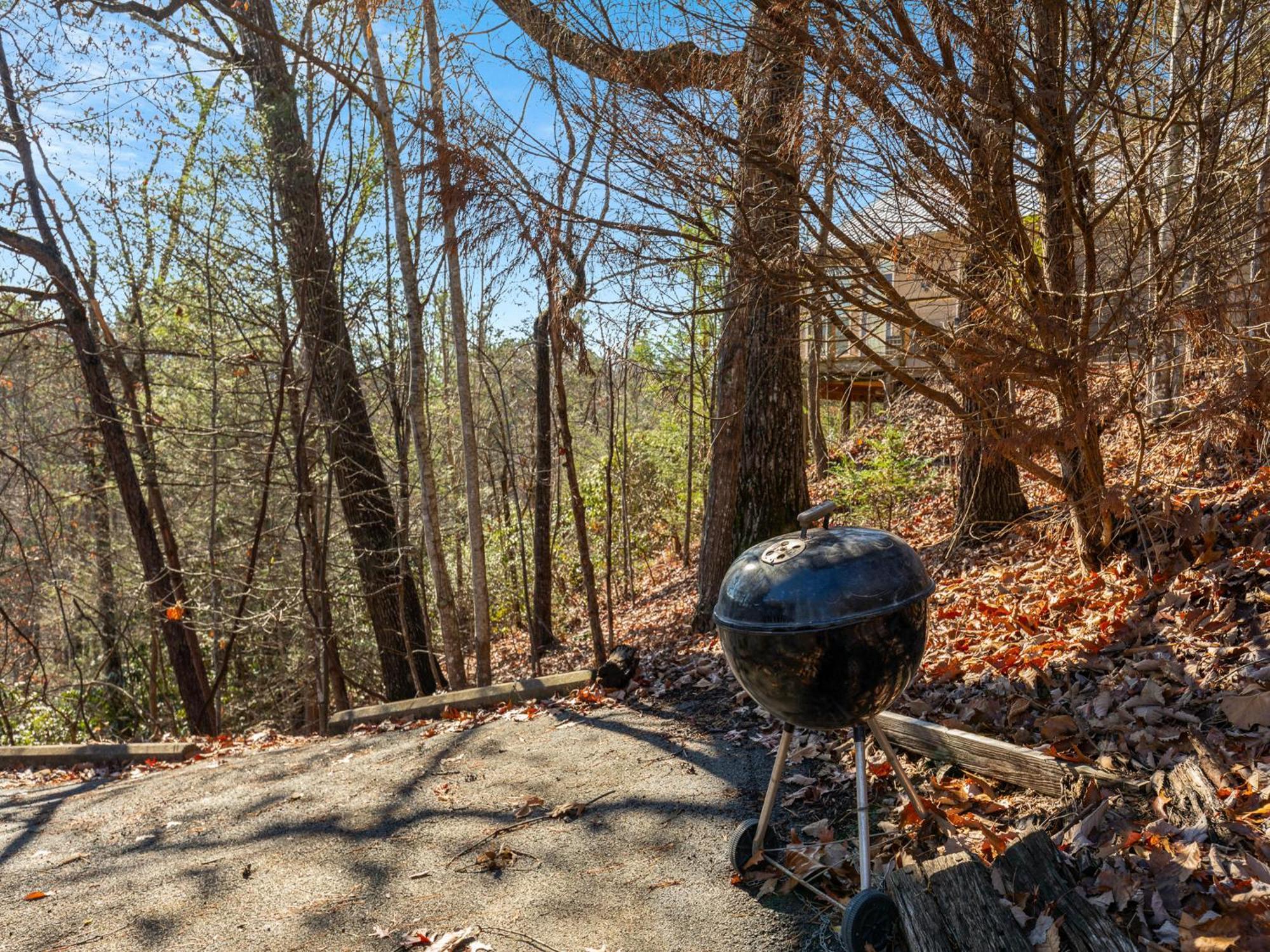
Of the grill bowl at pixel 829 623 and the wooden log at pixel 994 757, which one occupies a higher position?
the grill bowl at pixel 829 623

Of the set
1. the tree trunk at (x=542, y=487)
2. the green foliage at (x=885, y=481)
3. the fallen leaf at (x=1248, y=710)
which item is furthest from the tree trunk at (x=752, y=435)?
the tree trunk at (x=542, y=487)

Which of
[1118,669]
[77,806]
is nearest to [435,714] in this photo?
[77,806]

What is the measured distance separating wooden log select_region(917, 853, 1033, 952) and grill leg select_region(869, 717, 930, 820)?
0.34 m

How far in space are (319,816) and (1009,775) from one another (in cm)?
387

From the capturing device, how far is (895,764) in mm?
3326

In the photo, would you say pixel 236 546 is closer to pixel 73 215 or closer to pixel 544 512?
pixel 544 512

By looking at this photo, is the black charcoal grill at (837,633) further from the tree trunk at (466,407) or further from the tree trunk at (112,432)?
the tree trunk at (112,432)

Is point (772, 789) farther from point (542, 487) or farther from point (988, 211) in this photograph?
point (542, 487)

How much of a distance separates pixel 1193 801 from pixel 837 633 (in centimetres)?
159

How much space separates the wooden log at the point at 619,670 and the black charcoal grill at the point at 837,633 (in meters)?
3.72

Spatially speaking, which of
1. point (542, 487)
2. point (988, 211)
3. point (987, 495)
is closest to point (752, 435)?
point (987, 495)

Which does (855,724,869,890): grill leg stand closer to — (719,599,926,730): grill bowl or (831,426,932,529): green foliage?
(719,599,926,730): grill bowl

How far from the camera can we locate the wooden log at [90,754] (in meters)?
7.96

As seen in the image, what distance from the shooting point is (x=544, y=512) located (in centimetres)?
1218
